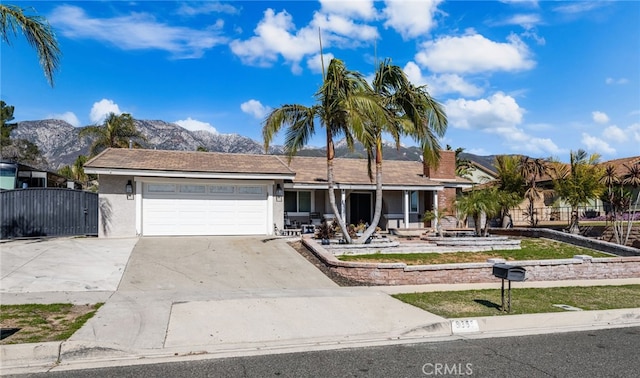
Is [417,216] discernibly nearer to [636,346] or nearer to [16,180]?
[636,346]

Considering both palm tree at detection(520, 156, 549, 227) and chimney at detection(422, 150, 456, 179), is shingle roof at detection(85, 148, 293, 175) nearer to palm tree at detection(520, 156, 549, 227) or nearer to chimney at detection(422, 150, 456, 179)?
chimney at detection(422, 150, 456, 179)

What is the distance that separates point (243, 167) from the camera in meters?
18.6

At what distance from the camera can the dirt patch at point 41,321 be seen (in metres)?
6.32

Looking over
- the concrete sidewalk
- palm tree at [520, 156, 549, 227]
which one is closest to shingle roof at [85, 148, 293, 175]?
the concrete sidewalk

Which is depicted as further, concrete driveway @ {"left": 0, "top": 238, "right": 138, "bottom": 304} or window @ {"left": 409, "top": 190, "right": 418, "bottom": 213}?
window @ {"left": 409, "top": 190, "right": 418, "bottom": 213}

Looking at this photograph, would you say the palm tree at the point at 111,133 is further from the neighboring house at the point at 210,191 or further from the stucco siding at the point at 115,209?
the stucco siding at the point at 115,209

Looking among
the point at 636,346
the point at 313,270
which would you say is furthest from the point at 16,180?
the point at 636,346

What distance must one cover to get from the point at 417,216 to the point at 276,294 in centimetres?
1499

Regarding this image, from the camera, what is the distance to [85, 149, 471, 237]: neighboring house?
16.8m

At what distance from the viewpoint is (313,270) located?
12344mm

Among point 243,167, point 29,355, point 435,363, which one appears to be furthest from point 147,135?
point 435,363

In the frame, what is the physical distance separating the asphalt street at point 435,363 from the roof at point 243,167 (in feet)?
36.0

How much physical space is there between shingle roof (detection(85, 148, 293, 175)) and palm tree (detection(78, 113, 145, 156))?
47.8 ft

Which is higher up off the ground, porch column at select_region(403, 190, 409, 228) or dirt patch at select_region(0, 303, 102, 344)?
porch column at select_region(403, 190, 409, 228)
